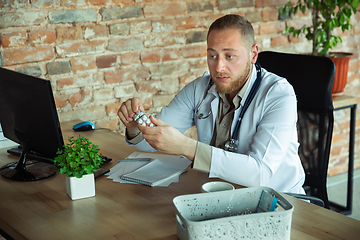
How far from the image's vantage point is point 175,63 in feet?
8.49

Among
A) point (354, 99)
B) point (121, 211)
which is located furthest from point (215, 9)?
point (121, 211)

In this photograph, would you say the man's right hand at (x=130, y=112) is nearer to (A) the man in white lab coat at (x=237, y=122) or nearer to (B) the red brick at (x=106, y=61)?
(A) the man in white lab coat at (x=237, y=122)

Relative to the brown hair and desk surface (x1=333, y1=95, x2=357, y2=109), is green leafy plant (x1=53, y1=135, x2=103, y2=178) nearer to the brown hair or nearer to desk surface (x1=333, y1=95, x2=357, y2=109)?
the brown hair

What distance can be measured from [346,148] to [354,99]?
882 mm

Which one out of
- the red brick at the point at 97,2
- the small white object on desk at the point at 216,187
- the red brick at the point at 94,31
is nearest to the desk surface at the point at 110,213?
the small white object on desk at the point at 216,187

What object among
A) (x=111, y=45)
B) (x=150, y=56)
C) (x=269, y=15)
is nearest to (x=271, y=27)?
(x=269, y=15)

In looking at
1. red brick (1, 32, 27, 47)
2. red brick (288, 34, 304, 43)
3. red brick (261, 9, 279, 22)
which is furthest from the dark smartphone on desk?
red brick (288, 34, 304, 43)

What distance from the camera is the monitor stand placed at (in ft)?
4.84

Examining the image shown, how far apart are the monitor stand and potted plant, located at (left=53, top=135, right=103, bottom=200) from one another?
10.2 inches

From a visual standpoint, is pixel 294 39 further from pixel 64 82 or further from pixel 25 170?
pixel 25 170

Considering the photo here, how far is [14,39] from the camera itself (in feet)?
6.69

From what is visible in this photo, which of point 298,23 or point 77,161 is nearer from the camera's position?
point 77,161

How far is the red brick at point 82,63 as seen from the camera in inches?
88.1

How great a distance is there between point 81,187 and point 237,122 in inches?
27.0
